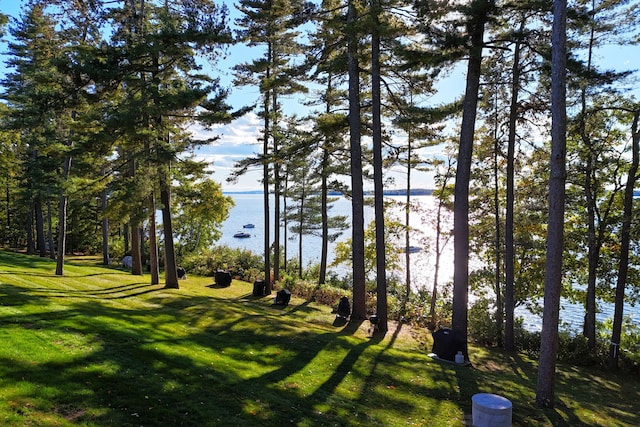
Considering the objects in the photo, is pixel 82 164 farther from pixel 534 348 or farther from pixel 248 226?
pixel 248 226

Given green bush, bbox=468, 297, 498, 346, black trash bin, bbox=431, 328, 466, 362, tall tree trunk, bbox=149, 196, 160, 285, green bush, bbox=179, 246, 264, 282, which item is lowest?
green bush, bbox=468, 297, 498, 346

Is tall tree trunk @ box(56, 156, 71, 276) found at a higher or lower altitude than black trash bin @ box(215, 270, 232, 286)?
higher

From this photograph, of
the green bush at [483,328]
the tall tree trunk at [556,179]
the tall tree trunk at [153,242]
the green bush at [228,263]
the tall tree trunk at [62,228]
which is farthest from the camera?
the green bush at [228,263]

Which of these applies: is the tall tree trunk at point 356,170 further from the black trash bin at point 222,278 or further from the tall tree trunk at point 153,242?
the black trash bin at point 222,278

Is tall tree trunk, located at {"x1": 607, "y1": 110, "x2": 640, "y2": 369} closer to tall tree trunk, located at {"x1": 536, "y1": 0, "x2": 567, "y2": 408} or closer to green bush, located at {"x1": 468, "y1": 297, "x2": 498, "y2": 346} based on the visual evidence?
green bush, located at {"x1": 468, "y1": 297, "x2": 498, "y2": 346}

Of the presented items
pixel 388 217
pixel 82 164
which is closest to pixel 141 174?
pixel 82 164

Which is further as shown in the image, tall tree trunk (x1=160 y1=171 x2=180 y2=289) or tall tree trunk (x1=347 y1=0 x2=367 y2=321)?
tall tree trunk (x1=160 y1=171 x2=180 y2=289)

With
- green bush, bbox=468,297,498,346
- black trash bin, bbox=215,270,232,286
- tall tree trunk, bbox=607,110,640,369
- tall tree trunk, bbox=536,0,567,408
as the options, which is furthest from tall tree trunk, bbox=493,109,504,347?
black trash bin, bbox=215,270,232,286

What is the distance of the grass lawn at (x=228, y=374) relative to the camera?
501cm

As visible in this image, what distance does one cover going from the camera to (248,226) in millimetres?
88375

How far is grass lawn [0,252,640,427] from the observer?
501 cm

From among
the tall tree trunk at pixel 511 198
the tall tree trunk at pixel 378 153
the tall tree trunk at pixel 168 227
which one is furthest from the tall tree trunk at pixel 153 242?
the tall tree trunk at pixel 511 198

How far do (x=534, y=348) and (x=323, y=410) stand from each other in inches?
446

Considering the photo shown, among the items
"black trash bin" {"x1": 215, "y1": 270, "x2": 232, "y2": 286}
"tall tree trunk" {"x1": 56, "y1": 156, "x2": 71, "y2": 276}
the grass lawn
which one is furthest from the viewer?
"black trash bin" {"x1": 215, "y1": 270, "x2": 232, "y2": 286}
